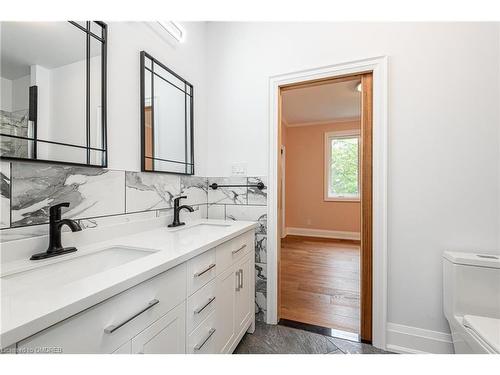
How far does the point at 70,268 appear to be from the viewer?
0.92 metres

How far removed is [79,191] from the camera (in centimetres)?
110

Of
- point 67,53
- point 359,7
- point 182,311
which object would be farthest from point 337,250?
point 67,53

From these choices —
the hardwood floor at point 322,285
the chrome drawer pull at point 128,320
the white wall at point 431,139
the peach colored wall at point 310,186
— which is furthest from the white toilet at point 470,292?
the peach colored wall at point 310,186

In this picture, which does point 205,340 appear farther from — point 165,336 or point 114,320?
point 114,320

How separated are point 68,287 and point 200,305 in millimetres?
604

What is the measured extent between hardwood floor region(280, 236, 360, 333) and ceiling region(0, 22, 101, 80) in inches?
89.7

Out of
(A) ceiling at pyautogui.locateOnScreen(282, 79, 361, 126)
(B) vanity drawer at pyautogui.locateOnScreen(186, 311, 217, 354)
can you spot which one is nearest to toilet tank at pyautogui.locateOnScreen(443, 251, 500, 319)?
(B) vanity drawer at pyautogui.locateOnScreen(186, 311, 217, 354)

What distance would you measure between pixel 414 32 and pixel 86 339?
2347 mm

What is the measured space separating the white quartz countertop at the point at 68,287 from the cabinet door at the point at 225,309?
0.30 metres

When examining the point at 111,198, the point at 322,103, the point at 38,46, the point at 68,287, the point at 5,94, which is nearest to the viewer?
the point at 68,287

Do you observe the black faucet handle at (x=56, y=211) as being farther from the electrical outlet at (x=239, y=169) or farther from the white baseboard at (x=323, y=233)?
the white baseboard at (x=323, y=233)

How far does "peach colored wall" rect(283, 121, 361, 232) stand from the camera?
491cm

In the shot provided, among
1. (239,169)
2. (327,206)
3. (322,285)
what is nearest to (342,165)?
(327,206)

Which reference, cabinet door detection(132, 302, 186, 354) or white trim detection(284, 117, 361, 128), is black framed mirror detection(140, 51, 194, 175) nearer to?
cabinet door detection(132, 302, 186, 354)
